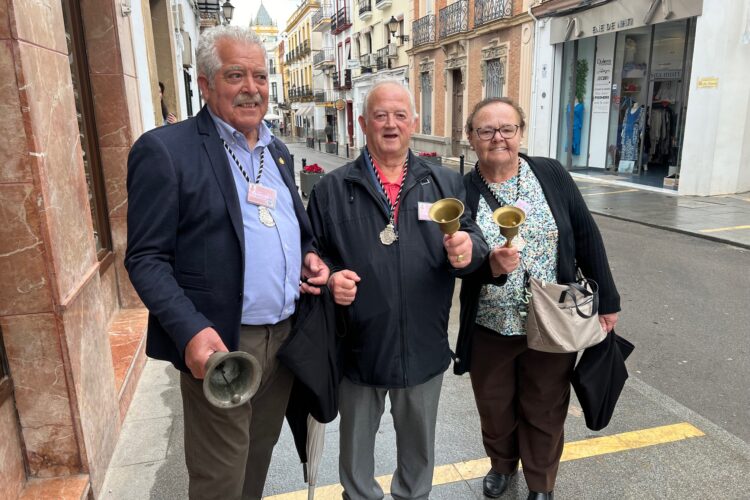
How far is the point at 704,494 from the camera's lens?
2.68 metres

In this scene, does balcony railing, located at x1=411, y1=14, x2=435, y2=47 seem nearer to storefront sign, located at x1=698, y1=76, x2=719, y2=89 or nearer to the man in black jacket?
storefront sign, located at x1=698, y1=76, x2=719, y2=89

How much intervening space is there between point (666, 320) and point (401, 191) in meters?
4.02

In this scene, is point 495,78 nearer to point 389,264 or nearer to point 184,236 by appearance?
point 389,264

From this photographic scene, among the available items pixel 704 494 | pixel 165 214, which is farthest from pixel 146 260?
pixel 704 494

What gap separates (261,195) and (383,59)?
94.8 ft

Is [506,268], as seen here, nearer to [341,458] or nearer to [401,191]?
[401,191]

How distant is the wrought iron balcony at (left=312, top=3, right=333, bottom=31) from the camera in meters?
39.3

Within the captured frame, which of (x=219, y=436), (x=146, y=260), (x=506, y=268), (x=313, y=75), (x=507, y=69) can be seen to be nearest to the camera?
(x=146, y=260)

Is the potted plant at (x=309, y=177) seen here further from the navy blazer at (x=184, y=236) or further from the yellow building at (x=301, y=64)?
the yellow building at (x=301, y=64)

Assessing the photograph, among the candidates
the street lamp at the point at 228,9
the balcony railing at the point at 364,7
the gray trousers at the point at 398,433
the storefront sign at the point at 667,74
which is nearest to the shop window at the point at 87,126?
the gray trousers at the point at 398,433

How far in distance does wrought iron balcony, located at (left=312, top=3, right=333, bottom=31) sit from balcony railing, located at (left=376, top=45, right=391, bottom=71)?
38.9 ft

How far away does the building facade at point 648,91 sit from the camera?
35.4 feet

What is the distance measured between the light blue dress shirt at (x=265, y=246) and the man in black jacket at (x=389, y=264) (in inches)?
6.8

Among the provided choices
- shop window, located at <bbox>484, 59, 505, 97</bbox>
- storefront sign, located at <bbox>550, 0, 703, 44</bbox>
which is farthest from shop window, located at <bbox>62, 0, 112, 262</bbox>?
shop window, located at <bbox>484, 59, 505, 97</bbox>
